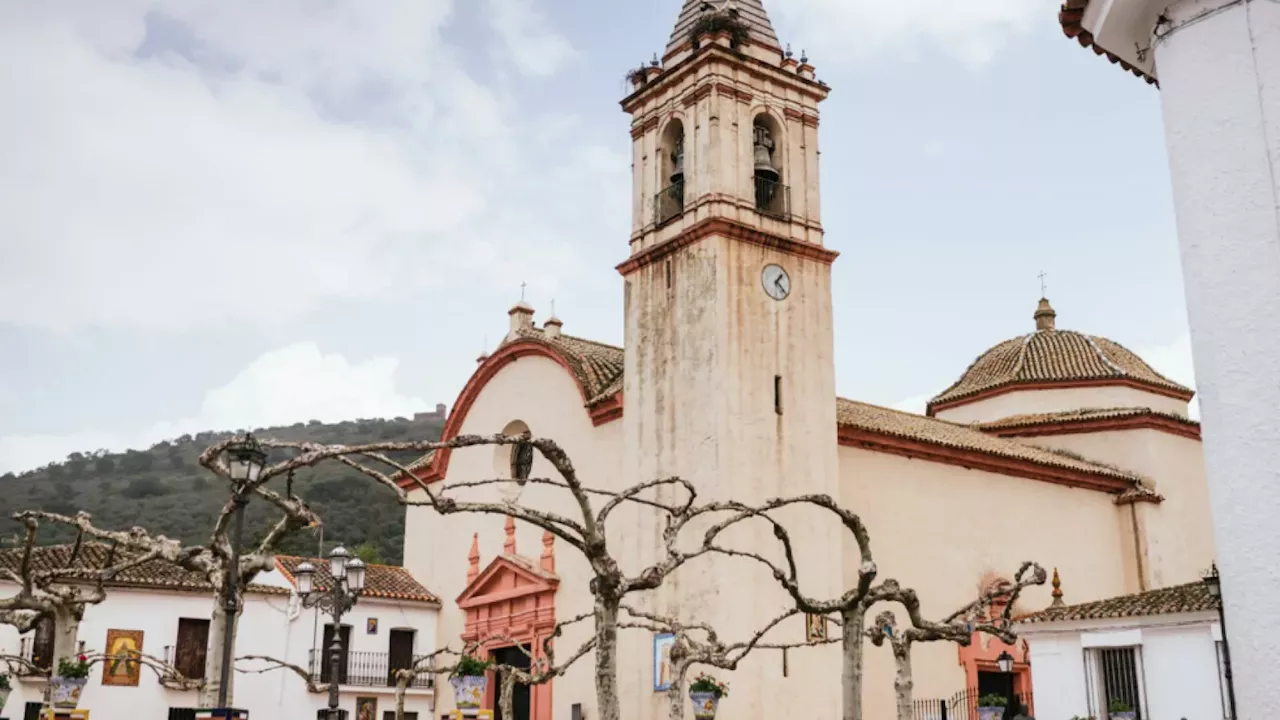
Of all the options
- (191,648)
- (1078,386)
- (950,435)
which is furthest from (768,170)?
(191,648)

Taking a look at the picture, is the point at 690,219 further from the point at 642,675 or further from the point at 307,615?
the point at 307,615

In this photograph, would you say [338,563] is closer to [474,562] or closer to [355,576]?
[355,576]

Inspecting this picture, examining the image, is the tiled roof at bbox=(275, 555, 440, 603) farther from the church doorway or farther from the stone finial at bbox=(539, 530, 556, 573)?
the stone finial at bbox=(539, 530, 556, 573)

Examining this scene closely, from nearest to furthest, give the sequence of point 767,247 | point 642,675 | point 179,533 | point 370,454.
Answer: point 370,454, point 642,675, point 767,247, point 179,533

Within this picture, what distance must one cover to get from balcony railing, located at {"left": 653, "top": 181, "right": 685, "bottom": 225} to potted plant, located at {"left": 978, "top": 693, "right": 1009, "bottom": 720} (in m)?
10.2

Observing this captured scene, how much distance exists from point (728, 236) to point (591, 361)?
4933mm

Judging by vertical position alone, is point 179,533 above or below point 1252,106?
above

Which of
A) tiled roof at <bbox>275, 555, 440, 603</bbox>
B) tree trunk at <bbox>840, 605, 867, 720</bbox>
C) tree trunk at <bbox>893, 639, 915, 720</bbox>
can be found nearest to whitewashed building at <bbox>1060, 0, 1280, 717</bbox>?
tree trunk at <bbox>840, 605, 867, 720</bbox>

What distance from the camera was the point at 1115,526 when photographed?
91.5ft

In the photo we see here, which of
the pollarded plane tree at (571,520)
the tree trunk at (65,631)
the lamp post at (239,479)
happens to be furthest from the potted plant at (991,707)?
the tree trunk at (65,631)

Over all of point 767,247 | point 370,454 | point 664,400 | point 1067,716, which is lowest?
point 1067,716

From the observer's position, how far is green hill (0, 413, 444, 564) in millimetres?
55875

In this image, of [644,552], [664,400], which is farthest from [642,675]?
[664,400]

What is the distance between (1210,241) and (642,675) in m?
16.6
